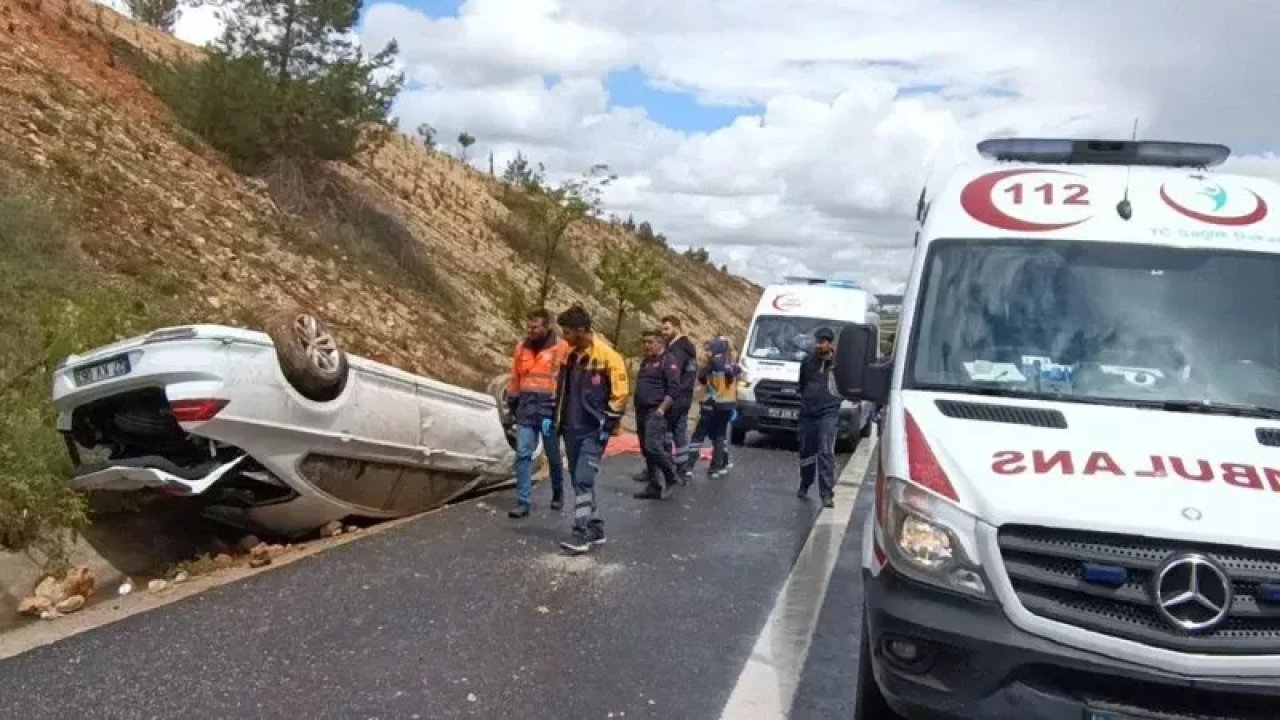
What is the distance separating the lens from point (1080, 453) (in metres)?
4.20

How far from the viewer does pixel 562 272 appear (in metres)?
39.1

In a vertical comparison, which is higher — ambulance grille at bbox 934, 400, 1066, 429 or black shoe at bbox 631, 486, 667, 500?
ambulance grille at bbox 934, 400, 1066, 429

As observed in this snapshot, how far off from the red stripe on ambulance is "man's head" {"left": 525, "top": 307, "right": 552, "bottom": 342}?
6002 millimetres

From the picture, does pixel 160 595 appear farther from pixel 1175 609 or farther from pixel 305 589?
pixel 1175 609

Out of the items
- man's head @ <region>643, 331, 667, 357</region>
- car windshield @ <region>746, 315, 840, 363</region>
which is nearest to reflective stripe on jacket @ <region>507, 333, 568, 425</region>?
man's head @ <region>643, 331, 667, 357</region>

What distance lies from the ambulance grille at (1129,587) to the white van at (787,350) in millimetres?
12530

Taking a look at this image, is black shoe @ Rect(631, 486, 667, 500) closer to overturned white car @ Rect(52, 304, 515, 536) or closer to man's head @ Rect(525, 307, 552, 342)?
man's head @ Rect(525, 307, 552, 342)

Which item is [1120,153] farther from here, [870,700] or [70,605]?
[70,605]

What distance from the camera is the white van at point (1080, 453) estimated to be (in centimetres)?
382

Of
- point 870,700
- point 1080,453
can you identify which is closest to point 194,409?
point 870,700

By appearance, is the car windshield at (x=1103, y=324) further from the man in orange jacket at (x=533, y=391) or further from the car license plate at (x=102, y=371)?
the car license plate at (x=102, y=371)

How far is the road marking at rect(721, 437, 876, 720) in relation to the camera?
5535 mm

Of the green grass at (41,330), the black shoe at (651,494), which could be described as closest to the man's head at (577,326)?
the black shoe at (651,494)

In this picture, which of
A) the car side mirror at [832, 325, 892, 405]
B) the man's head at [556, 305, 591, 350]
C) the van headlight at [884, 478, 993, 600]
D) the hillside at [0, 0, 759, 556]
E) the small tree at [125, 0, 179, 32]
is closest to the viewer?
the van headlight at [884, 478, 993, 600]
